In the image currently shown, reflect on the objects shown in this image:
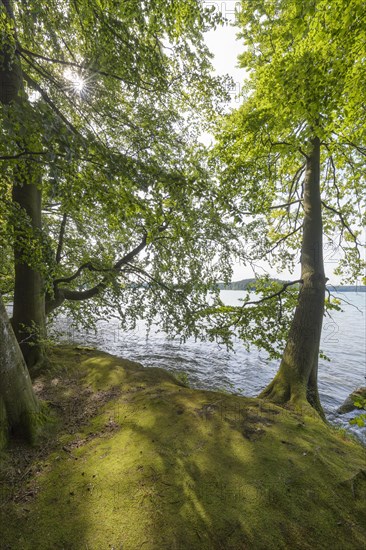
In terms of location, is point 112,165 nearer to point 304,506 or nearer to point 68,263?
point 304,506

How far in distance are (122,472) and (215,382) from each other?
33.5 ft

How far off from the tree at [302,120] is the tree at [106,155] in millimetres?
1238

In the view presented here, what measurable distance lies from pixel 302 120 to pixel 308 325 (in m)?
4.91

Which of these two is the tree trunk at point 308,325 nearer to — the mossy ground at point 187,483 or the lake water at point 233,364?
the mossy ground at point 187,483

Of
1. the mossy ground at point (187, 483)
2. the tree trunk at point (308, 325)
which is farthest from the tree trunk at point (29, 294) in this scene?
Result: the tree trunk at point (308, 325)

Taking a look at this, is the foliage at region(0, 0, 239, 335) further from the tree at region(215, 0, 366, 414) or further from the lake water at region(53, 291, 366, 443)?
the lake water at region(53, 291, 366, 443)

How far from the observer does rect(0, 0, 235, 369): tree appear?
3.41m

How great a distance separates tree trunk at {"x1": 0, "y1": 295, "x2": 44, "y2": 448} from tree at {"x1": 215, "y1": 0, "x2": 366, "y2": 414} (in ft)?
15.2

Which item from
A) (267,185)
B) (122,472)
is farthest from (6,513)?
(267,185)

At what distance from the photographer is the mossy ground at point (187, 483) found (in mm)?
2189

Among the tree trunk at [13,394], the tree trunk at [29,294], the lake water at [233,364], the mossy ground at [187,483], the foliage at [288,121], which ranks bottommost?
the lake water at [233,364]

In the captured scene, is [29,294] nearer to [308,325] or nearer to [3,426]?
[3,426]

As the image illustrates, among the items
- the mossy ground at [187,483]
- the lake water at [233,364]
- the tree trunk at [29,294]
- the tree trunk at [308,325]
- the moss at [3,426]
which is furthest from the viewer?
the lake water at [233,364]

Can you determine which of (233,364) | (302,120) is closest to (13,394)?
(302,120)
